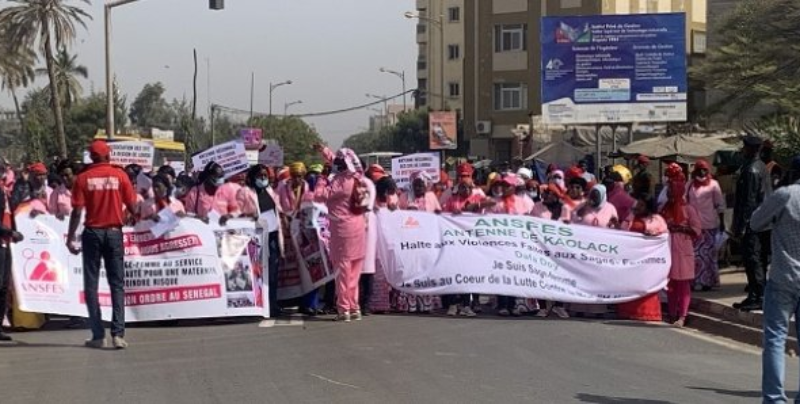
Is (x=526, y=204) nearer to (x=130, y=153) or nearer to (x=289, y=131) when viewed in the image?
(x=130, y=153)

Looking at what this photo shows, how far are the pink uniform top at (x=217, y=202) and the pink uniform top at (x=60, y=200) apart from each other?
4.89 feet

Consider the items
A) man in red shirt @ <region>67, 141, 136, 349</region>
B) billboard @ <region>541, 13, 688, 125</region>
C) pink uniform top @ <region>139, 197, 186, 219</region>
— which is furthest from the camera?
billboard @ <region>541, 13, 688, 125</region>

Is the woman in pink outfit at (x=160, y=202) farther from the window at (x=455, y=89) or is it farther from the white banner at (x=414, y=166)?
the window at (x=455, y=89)

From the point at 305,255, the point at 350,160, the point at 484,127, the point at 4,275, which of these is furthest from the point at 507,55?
the point at 4,275

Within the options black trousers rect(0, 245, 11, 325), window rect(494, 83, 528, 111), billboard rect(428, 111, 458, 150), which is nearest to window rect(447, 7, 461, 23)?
window rect(494, 83, 528, 111)

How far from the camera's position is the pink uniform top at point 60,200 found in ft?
42.1

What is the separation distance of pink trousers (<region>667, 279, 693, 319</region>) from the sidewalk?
0.25 metres

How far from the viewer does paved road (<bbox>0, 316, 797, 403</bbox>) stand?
310 inches

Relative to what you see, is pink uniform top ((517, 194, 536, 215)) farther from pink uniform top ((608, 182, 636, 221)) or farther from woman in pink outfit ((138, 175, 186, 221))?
woman in pink outfit ((138, 175, 186, 221))

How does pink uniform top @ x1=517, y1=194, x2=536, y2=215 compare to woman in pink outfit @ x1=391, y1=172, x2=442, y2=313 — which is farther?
pink uniform top @ x1=517, y1=194, x2=536, y2=215

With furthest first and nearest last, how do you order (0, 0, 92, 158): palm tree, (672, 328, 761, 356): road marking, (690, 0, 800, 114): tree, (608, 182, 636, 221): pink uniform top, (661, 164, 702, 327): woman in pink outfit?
(0, 0, 92, 158): palm tree < (690, 0, 800, 114): tree < (608, 182, 636, 221): pink uniform top < (661, 164, 702, 327): woman in pink outfit < (672, 328, 761, 356): road marking

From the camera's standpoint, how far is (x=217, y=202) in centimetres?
1238

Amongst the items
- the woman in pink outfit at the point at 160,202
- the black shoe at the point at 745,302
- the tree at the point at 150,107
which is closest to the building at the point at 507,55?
the black shoe at the point at 745,302

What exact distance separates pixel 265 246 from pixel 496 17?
42805 mm
